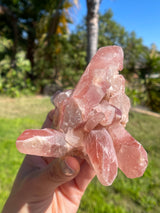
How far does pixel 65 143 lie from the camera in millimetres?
840

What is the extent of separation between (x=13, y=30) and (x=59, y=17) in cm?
192

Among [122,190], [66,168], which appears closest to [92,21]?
[122,190]

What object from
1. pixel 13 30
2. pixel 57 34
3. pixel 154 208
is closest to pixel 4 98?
pixel 13 30

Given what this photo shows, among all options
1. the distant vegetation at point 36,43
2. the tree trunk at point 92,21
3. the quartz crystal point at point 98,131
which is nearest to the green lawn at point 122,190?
the quartz crystal point at point 98,131

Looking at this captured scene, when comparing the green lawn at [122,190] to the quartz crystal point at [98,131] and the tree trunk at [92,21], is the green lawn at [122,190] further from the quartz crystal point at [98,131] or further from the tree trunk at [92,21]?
the tree trunk at [92,21]

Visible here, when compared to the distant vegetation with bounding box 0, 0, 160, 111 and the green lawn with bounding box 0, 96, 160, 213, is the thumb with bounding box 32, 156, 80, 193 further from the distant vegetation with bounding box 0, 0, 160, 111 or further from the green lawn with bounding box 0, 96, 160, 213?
the distant vegetation with bounding box 0, 0, 160, 111

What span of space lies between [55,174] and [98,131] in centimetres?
25

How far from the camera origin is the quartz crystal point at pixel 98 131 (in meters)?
0.78

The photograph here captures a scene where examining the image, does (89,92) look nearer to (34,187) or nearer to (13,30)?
(34,187)

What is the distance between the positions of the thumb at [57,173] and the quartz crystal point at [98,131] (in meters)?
0.04

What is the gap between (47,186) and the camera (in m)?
0.89

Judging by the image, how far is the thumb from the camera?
2.62 feet

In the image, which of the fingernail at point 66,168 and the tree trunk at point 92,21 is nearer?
the fingernail at point 66,168

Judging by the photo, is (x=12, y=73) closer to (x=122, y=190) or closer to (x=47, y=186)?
(x=122, y=190)
